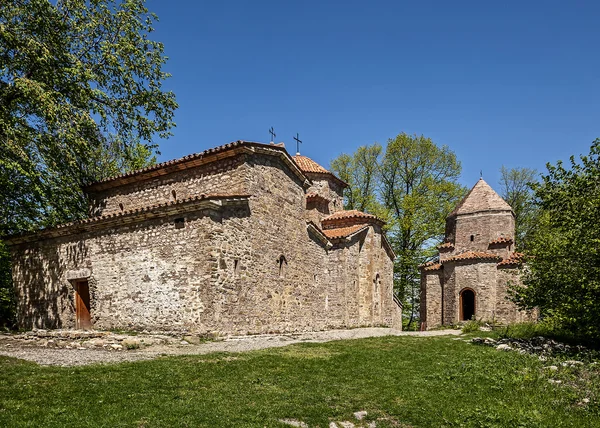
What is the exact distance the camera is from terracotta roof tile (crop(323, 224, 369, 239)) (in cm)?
1998

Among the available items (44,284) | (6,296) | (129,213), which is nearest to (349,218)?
(129,213)

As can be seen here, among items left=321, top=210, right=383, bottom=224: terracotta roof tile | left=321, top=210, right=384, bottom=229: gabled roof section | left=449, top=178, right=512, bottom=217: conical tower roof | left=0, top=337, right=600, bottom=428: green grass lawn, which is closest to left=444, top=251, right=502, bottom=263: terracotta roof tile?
left=449, top=178, right=512, bottom=217: conical tower roof

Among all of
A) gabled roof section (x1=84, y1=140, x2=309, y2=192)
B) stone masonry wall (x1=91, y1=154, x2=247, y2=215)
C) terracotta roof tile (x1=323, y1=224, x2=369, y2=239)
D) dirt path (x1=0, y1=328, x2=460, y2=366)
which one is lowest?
dirt path (x1=0, y1=328, x2=460, y2=366)

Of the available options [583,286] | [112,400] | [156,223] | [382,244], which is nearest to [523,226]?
[382,244]

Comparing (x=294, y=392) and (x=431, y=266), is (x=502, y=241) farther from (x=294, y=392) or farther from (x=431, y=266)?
(x=294, y=392)

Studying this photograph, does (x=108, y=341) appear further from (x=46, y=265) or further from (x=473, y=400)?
(x=473, y=400)

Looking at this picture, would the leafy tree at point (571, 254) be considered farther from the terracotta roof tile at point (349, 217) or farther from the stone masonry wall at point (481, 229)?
the stone masonry wall at point (481, 229)

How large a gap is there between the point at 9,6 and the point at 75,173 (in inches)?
242

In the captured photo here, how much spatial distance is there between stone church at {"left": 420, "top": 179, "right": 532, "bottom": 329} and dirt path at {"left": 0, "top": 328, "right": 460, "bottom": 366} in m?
14.9

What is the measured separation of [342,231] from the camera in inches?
816

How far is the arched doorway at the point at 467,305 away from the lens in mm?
25225

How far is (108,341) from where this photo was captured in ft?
37.3

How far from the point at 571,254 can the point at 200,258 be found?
11.2 m

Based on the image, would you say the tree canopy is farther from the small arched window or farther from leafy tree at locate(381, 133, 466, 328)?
leafy tree at locate(381, 133, 466, 328)
